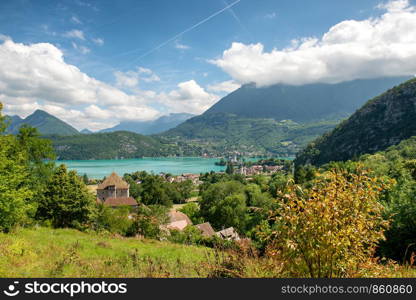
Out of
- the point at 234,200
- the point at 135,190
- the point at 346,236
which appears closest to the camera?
the point at 346,236

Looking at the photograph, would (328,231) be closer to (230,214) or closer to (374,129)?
(230,214)

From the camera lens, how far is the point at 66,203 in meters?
18.8

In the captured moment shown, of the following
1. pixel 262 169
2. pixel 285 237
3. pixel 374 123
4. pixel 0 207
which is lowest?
pixel 262 169

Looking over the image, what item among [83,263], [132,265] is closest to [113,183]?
[83,263]

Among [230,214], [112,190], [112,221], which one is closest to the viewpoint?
[112,221]

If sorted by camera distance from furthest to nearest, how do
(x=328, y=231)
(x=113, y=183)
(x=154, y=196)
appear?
(x=154, y=196)
(x=113, y=183)
(x=328, y=231)

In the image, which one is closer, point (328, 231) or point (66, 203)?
point (328, 231)

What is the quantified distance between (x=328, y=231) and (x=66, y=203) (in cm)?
1974

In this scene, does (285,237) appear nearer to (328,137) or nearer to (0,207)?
(0,207)

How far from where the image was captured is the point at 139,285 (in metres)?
3.65

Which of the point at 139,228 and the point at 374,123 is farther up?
the point at 374,123

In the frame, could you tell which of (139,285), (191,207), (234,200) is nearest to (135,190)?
(191,207)

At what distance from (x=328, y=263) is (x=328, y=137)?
134948mm

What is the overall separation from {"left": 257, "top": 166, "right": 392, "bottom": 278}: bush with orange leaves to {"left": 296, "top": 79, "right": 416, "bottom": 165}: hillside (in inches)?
4111
